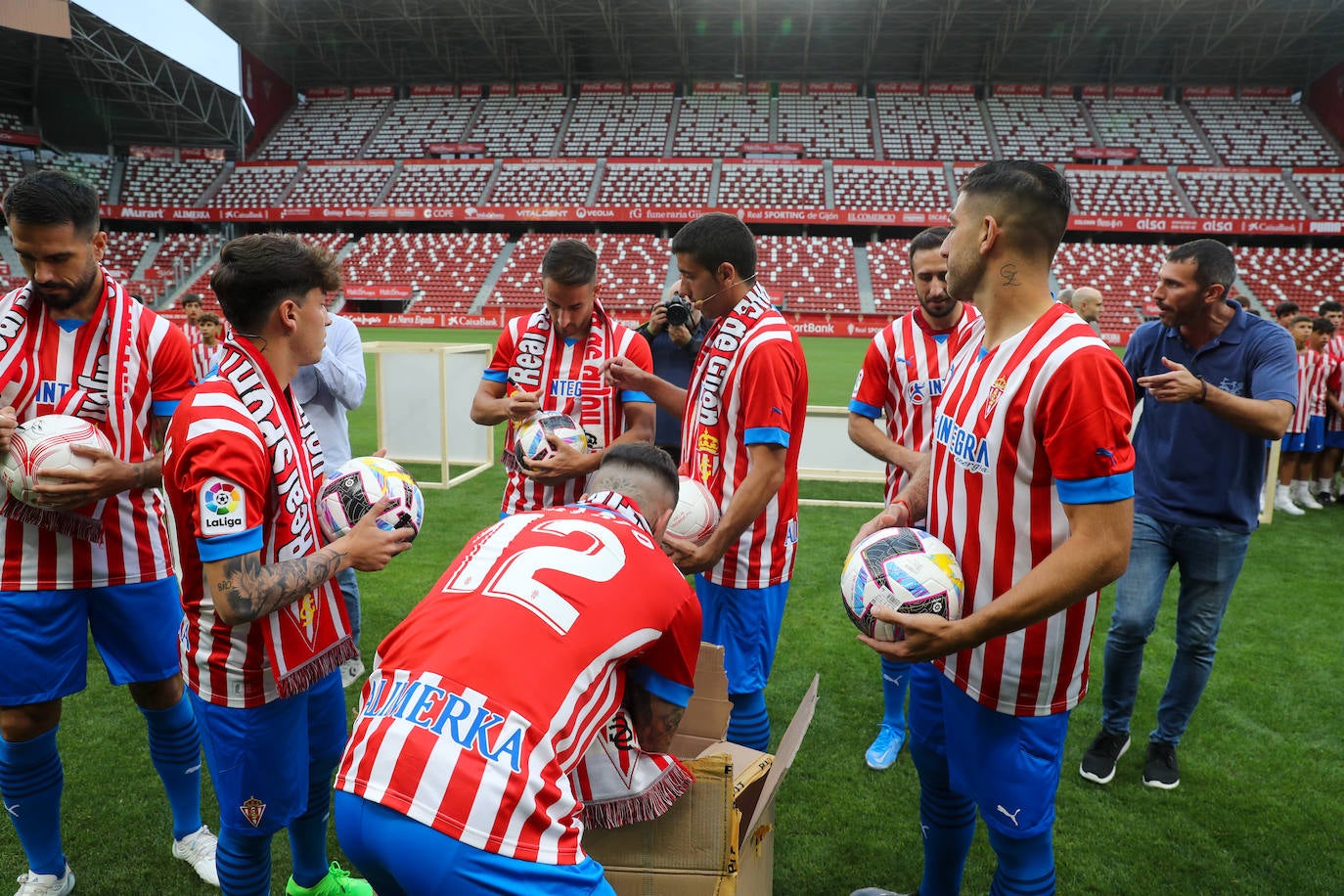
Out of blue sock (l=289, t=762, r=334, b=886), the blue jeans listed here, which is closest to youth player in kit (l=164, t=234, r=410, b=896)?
blue sock (l=289, t=762, r=334, b=886)

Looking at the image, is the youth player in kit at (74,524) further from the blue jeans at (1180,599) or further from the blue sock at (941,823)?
the blue jeans at (1180,599)

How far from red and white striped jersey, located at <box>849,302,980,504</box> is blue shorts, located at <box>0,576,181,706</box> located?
3022 mm

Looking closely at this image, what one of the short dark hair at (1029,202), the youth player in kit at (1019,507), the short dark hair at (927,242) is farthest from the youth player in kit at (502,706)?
the short dark hair at (927,242)

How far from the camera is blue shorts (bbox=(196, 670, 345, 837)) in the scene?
2211 mm

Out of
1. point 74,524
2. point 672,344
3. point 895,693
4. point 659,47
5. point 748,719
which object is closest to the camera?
point 74,524

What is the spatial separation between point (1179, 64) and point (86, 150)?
59.2m

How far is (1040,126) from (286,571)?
49438 millimetres

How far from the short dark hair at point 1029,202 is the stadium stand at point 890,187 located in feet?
129

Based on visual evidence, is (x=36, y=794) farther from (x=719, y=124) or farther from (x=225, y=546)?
(x=719, y=124)

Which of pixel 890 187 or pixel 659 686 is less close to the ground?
pixel 890 187

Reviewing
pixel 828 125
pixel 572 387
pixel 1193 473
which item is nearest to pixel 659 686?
pixel 572 387

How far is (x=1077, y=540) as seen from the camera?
5.96ft

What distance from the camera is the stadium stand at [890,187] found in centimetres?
3934

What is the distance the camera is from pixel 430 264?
127 ft
